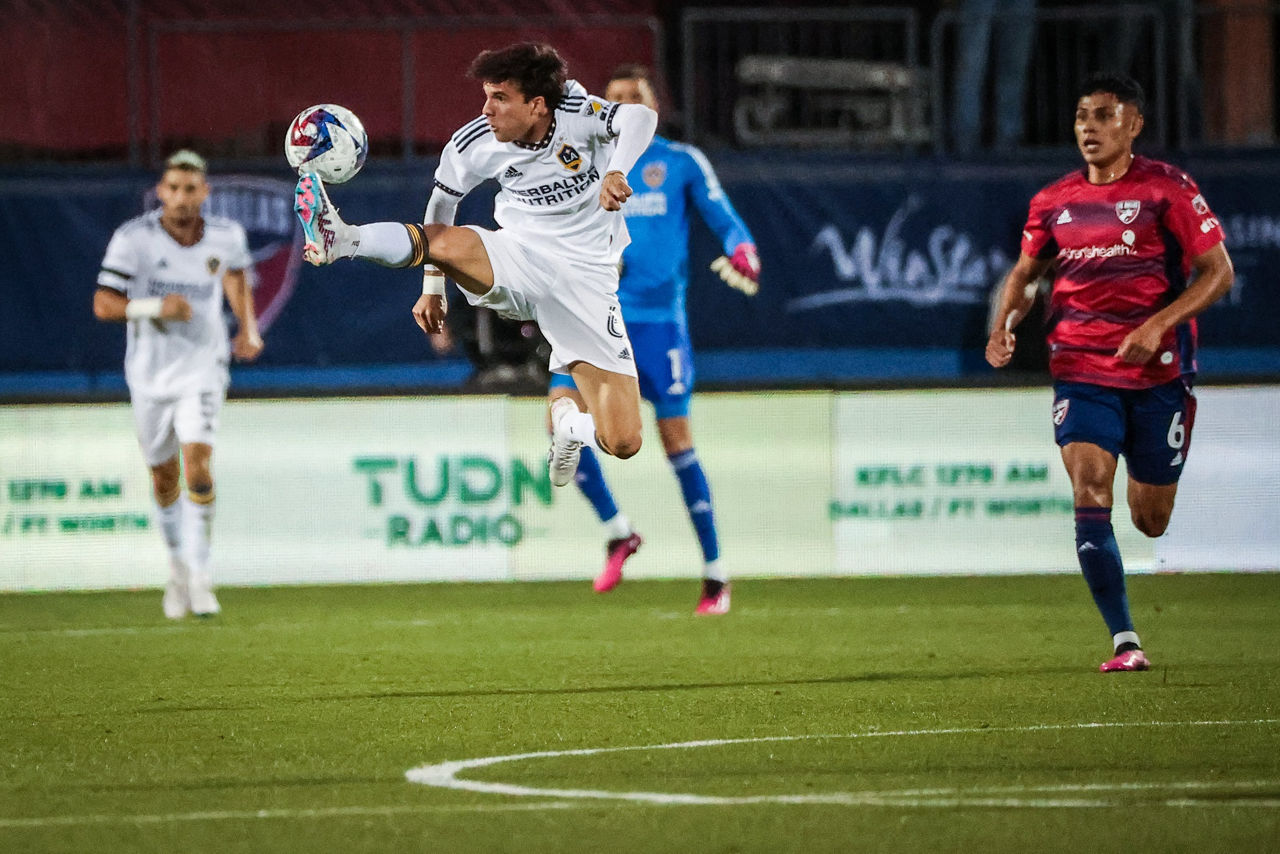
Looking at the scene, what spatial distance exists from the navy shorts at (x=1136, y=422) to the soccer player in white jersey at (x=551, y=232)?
163 centimetres

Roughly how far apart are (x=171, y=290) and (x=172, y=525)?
3.82 ft

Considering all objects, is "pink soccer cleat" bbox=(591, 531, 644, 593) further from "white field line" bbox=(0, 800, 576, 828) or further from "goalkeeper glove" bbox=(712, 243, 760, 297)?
"white field line" bbox=(0, 800, 576, 828)

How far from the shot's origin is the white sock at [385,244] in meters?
6.45

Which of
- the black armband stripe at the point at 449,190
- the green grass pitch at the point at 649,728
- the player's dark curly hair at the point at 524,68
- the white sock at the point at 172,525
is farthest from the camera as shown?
the white sock at the point at 172,525

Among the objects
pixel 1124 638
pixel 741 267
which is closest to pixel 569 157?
pixel 741 267

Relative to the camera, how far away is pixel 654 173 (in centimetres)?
965

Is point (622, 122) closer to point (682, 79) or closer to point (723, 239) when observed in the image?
point (723, 239)

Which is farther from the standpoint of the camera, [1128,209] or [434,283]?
[434,283]

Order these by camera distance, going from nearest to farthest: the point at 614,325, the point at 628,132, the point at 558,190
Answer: the point at 628,132
the point at 558,190
the point at 614,325

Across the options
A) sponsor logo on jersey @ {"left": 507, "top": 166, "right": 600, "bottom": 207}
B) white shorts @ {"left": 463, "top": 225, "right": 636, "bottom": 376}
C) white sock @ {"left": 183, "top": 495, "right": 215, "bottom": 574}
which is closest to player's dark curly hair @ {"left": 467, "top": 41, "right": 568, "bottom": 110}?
sponsor logo on jersey @ {"left": 507, "top": 166, "right": 600, "bottom": 207}

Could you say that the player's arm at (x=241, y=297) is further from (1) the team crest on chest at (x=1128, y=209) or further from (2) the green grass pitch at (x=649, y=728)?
(1) the team crest on chest at (x=1128, y=209)

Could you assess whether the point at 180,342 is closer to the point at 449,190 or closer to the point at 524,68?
the point at 449,190

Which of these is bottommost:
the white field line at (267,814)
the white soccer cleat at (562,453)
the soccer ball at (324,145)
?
the white field line at (267,814)

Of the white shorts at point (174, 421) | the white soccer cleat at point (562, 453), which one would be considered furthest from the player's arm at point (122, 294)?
the white soccer cleat at point (562, 453)
